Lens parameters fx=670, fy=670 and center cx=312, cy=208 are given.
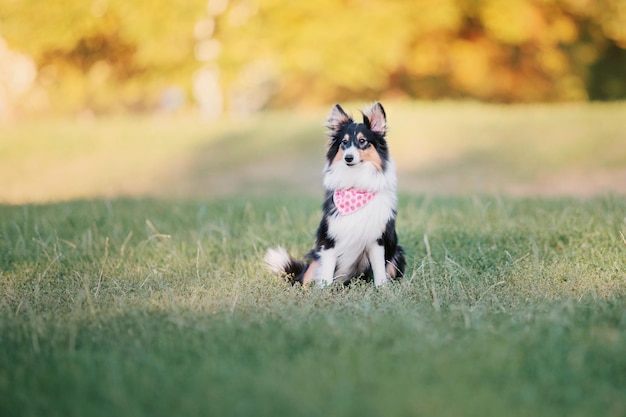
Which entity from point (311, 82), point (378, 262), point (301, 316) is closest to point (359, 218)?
point (378, 262)

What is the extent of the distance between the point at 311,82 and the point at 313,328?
2301cm

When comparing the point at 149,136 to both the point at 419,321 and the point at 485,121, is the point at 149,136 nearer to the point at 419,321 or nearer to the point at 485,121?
the point at 485,121

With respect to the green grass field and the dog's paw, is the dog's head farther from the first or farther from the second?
the green grass field

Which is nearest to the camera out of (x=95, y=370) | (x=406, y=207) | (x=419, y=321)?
(x=95, y=370)

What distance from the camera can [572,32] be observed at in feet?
69.4

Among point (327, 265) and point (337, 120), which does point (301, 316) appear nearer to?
point (327, 265)

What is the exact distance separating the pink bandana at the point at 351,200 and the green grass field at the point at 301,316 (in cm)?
55

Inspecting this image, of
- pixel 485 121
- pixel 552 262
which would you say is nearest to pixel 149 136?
pixel 485 121

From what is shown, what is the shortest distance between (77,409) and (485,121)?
15.2m

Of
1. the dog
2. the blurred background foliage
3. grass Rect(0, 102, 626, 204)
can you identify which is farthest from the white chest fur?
the blurred background foliage

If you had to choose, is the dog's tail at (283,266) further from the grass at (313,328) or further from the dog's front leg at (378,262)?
the dog's front leg at (378,262)

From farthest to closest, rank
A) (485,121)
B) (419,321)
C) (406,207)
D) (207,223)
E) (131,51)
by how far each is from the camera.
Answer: (131,51), (485,121), (406,207), (207,223), (419,321)

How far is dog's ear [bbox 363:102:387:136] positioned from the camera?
15.2 ft

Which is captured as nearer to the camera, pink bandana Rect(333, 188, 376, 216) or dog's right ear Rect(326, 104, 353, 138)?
pink bandana Rect(333, 188, 376, 216)
